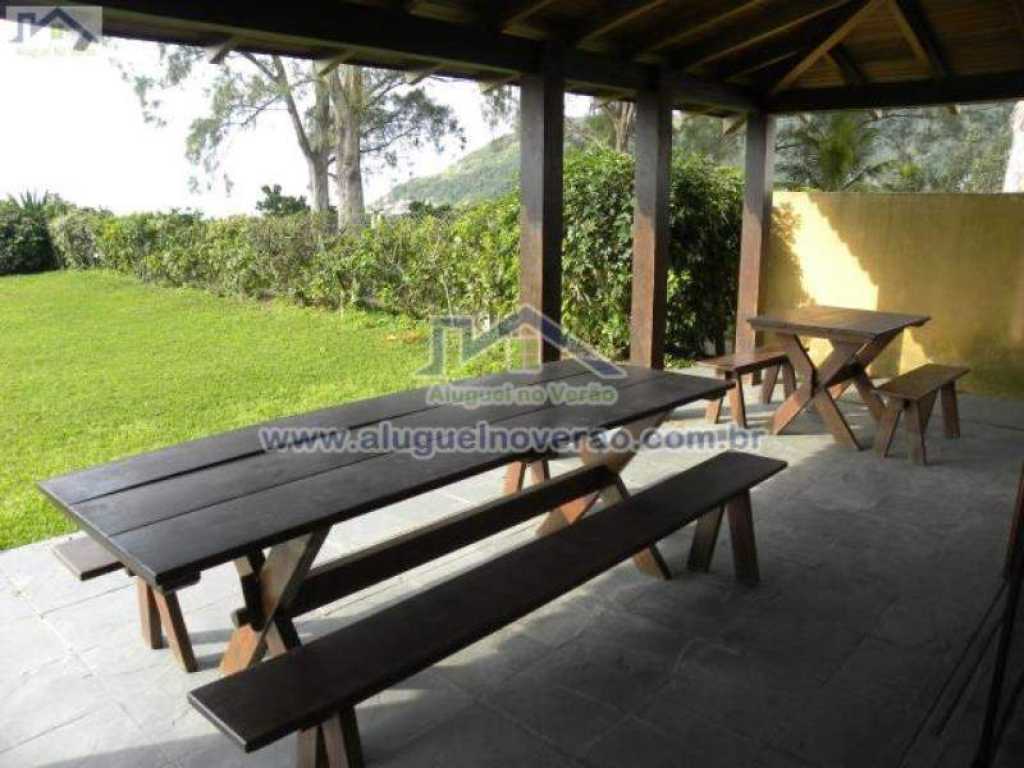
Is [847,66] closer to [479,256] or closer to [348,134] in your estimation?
[479,256]

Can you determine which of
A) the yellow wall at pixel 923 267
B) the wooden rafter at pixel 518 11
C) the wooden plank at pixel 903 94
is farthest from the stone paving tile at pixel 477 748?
the yellow wall at pixel 923 267

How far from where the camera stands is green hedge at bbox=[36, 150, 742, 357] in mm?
7281

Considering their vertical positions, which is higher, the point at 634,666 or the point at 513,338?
the point at 513,338

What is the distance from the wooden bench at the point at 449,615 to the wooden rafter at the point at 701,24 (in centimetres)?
269

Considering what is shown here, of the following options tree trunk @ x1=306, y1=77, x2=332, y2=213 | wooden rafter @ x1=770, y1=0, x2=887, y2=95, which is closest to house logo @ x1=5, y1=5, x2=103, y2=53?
wooden rafter @ x1=770, y1=0, x2=887, y2=95

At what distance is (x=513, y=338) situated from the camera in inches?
329

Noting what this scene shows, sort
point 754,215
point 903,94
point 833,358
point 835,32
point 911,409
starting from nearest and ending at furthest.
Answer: point 911,409 → point 833,358 → point 835,32 → point 903,94 → point 754,215

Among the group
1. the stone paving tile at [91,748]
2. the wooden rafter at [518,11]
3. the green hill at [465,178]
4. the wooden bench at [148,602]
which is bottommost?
the stone paving tile at [91,748]

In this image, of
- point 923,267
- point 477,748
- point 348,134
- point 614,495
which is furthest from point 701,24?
point 348,134

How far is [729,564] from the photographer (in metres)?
3.38

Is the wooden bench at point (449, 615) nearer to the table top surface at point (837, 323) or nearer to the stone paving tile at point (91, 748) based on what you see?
the stone paving tile at point (91, 748)

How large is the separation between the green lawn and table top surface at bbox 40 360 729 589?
2.00 m

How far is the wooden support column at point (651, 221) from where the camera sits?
4949 mm

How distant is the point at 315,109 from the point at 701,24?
15.2 meters
